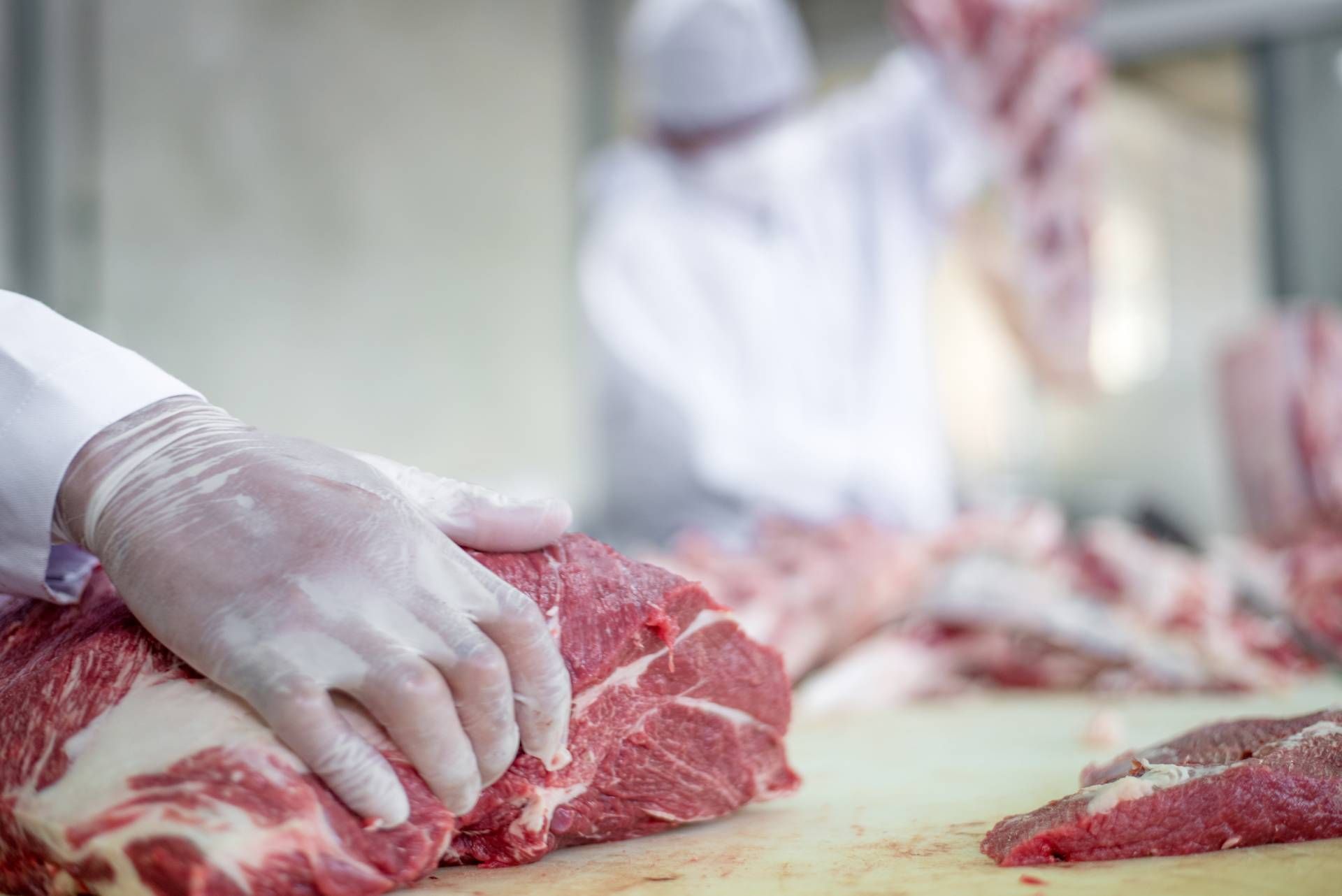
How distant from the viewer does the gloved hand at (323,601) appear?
1.09m

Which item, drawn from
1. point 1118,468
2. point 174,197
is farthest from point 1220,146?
point 174,197

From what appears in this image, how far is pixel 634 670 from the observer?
133 cm

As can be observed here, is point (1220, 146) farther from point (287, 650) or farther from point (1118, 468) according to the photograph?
point (287, 650)

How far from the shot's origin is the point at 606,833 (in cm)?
135

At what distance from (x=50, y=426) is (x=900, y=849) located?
96 cm

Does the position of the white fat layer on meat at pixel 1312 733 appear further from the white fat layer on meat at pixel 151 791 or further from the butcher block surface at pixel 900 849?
the white fat layer on meat at pixel 151 791

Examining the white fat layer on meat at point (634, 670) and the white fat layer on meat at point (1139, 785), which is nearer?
the white fat layer on meat at point (1139, 785)

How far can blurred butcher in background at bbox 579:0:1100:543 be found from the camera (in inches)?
179

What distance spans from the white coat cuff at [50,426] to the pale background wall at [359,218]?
13.9 ft

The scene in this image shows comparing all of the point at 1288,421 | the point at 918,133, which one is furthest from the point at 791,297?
the point at 1288,421

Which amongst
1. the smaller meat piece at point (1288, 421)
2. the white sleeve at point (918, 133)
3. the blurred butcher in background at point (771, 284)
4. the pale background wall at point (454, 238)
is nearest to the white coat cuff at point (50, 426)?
the blurred butcher in background at point (771, 284)

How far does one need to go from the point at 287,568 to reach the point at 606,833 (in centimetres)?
48

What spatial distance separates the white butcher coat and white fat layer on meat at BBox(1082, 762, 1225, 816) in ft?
11.0

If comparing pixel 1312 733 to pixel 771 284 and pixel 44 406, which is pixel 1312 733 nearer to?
pixel 44 406
